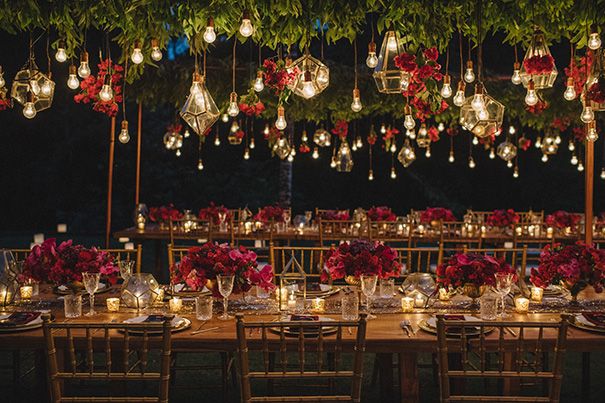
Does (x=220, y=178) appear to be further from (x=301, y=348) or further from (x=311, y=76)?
(x=301, y=348)

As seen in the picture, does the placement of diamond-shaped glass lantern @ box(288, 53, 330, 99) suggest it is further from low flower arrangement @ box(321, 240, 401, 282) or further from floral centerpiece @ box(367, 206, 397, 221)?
floral centerpiece @ box(367, 206, 397, 221)

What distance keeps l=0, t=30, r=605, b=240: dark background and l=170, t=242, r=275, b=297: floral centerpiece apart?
1141cm

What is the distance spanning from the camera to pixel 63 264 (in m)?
3.53

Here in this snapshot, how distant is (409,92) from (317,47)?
10.8m

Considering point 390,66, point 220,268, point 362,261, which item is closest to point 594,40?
point 390,66

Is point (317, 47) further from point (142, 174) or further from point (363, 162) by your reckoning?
point (142, 174)

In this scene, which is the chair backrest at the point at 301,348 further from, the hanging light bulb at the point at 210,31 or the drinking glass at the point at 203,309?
the hanging light bulb at the point at 210,31

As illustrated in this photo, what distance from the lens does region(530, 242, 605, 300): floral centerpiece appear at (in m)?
3.48

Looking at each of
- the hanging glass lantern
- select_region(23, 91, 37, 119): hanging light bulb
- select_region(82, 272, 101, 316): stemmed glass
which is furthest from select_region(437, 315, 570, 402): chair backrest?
select_region(23, 91, 37, 119): hanging light bulb

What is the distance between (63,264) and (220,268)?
0.92 metres

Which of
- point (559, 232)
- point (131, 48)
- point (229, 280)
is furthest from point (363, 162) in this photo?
point (229, 280)

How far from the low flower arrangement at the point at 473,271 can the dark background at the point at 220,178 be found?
11.4 meters

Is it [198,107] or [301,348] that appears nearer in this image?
[301,348]

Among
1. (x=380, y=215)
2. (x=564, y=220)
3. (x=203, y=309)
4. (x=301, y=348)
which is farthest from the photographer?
(x=380, y=215)
